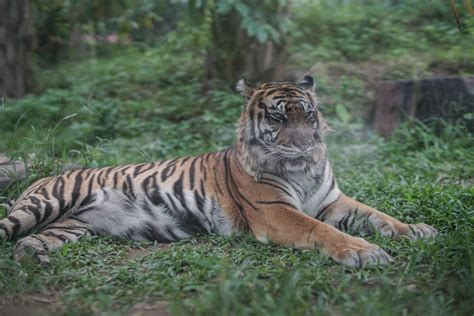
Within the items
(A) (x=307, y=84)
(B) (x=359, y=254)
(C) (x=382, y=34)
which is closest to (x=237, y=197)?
(A) (x=307, y=84)

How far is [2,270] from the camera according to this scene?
11.9 ft

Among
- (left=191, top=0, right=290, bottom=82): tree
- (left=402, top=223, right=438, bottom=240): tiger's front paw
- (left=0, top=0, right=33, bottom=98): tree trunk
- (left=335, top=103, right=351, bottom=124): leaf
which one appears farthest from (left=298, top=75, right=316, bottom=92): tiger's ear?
(left=0, top=0, right=33, bottom=98): tree trunk

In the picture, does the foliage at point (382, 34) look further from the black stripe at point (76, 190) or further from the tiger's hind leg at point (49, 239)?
the tiger's hind leg at point (49, 239)

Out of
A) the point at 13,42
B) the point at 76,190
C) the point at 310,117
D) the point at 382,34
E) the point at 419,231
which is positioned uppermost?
the point at 13,42

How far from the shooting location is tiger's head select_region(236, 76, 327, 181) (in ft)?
14.1

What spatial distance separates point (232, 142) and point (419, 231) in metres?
3.74

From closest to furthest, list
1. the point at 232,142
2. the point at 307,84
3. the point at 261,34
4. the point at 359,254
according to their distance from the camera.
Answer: the point at 359,254
the point at 307,84
the point at 261,34
the point at 232,142

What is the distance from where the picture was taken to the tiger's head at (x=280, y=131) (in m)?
4.29

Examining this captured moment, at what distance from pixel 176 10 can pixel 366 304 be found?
31.3 feet

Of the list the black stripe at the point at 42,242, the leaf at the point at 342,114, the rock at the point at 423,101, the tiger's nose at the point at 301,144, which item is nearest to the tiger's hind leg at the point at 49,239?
the black stripe at the point at 42,242

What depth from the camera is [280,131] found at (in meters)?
4.33

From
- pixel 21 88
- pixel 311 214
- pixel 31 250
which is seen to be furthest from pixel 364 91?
pixel 31 250

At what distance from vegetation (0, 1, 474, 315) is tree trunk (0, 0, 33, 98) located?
1.32ft

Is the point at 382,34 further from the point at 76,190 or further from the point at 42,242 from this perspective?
the point at 42,242
